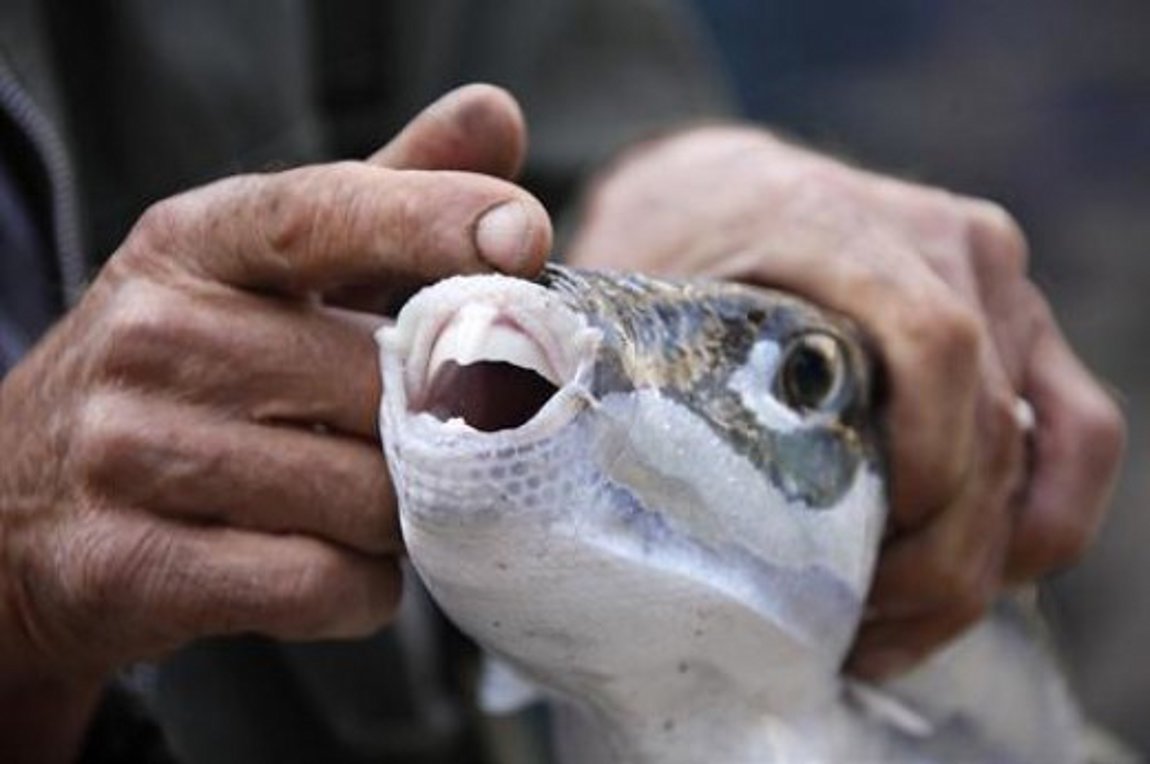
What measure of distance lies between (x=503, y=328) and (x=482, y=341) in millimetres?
16

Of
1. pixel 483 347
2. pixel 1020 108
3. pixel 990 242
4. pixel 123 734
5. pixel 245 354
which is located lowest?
pixel 1020 108

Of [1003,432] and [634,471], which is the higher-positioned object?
[634,471]

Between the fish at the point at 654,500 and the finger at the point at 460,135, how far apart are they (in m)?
0.13

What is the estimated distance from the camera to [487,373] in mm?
1018

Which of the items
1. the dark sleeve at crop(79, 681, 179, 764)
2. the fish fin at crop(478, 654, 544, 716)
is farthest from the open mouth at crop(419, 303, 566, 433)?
the dark sleeve at crop(79, 681, 179, 764)

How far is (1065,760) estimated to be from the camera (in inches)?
66.1

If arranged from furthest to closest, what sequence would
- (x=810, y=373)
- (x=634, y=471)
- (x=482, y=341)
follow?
(x=810, y=373) < (x=634, y=471) < (x=482, y=341)

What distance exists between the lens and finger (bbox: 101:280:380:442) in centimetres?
116

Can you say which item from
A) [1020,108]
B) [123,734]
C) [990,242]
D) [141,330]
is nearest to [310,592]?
[141,330]

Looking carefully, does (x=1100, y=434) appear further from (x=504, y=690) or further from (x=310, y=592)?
(x=310, y=592)

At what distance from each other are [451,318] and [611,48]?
138cm

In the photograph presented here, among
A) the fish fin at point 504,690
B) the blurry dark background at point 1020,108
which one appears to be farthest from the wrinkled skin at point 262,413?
the blurry dark background at point 1020,108

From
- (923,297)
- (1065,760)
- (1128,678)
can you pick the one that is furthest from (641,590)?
(1128,678)

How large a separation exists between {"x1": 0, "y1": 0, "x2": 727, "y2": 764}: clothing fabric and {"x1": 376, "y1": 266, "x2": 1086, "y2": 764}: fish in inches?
18.9
